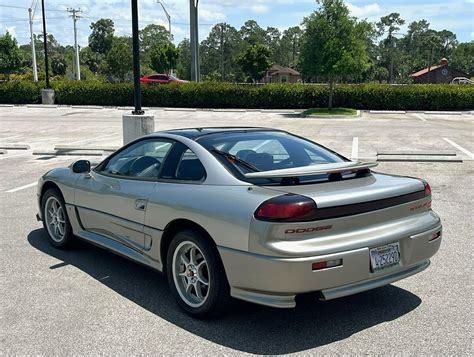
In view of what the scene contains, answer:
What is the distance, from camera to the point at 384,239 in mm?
3686

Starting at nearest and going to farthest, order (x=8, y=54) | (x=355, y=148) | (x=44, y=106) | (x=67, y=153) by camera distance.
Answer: (x=67, y=153), (x=355, y=148), (x=44, y=106), (x=8, y=54)

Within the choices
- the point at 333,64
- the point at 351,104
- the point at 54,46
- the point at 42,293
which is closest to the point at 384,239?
the point at 42,293

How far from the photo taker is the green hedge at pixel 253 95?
94.7 ft

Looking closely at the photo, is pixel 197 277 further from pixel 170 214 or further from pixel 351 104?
pixel 351 104

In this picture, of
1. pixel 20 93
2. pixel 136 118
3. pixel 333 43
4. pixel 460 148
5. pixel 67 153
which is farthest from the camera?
pixel 20 93

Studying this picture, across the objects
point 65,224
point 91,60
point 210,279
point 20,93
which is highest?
point 91,60

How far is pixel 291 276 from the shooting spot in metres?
3.37

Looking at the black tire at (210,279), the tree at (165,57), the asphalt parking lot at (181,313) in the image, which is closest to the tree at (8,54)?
the tree at (165,57)

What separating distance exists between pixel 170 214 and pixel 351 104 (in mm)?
27158

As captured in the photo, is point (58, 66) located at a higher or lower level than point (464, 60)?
lower

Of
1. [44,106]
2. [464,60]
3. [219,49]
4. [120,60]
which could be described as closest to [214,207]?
[44,106]

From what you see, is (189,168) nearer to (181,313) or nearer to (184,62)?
(181,313)

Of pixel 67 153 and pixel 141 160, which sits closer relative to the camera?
pixel 141 160

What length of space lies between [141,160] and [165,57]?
167 ft
